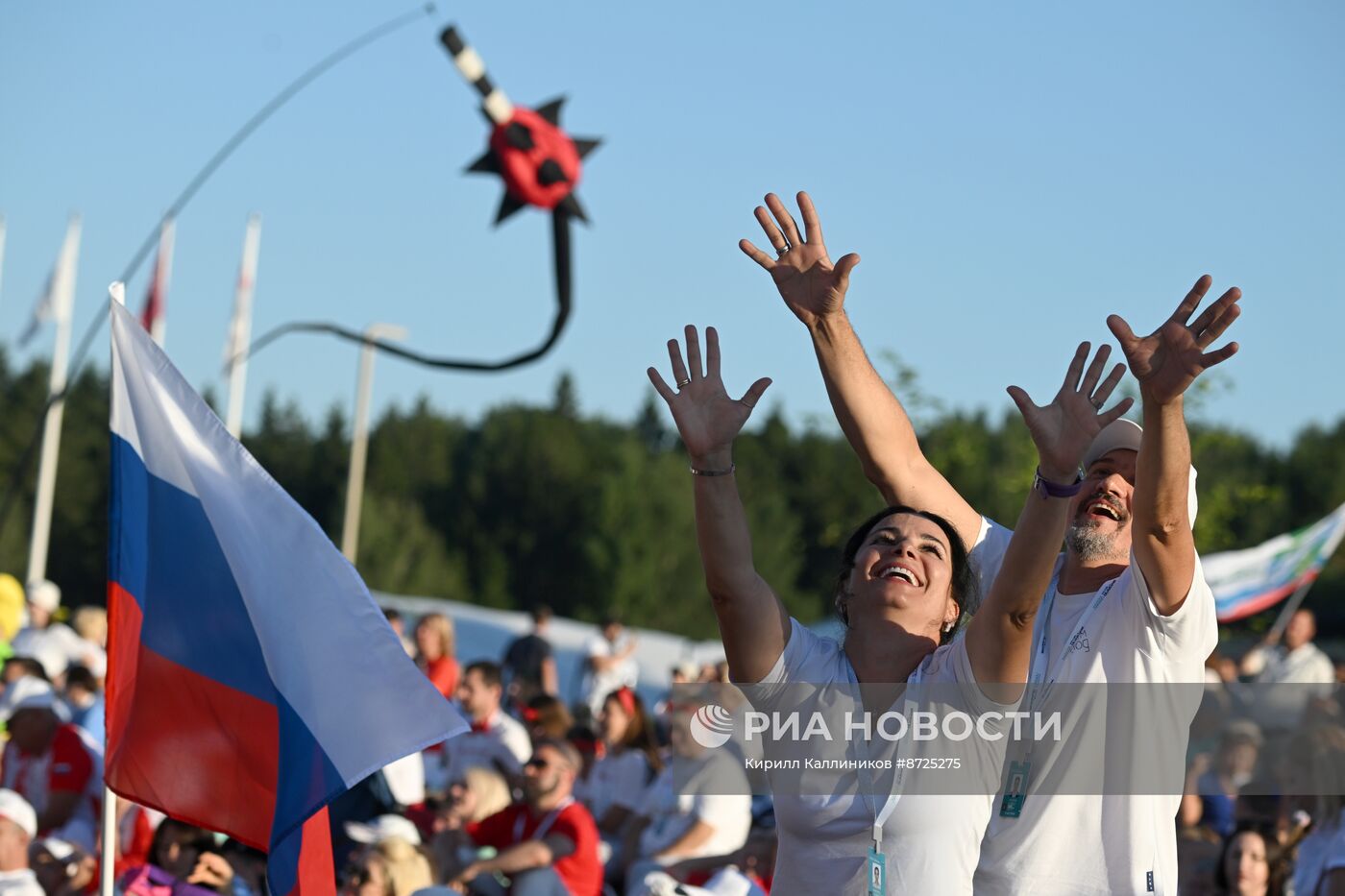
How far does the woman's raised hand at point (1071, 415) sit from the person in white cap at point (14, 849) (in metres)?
4.43

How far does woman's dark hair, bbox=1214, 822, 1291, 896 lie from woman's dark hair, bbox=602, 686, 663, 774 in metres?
3.75

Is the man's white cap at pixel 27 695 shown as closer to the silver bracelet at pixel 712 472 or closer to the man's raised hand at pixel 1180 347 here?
the silver bracelet at pixel 712 472

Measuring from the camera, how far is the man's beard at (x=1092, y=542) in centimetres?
384

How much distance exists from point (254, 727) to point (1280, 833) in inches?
166

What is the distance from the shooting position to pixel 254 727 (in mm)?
4117

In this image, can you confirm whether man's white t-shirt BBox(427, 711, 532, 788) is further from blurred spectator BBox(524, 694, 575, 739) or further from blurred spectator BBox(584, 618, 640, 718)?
blurred spectator BBox(584, 618, 640, 718)

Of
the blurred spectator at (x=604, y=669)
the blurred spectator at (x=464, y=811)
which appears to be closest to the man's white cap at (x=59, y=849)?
the blurred spectator at (x=464, y=811)

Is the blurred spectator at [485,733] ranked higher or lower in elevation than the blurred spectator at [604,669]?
lower

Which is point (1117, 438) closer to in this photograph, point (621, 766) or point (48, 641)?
point (621, 766)

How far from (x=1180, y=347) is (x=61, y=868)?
540 centimetres

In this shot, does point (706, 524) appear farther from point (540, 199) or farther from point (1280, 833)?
point (540, 199)

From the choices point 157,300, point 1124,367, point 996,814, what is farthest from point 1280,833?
point 157,300

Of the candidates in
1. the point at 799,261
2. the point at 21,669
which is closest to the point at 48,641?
the point at 21,669

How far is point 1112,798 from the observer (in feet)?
11.8
